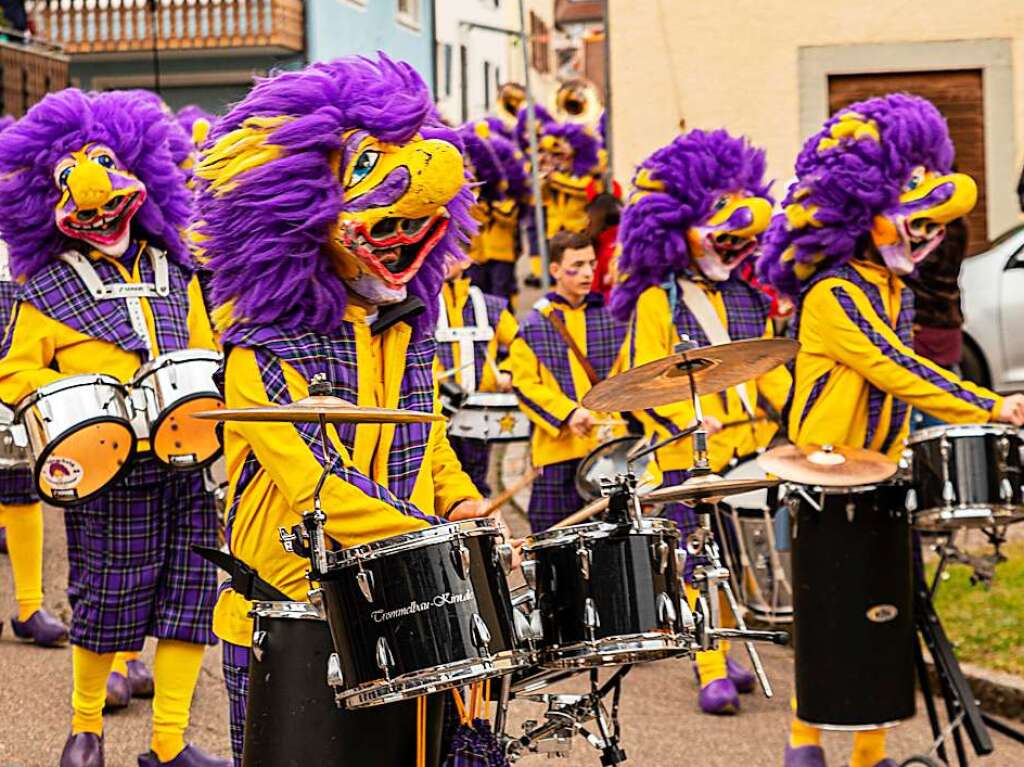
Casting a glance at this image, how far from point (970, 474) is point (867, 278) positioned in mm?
866

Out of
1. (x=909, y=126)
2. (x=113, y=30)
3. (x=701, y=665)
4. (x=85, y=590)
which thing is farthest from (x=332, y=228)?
(x=113, y=30)

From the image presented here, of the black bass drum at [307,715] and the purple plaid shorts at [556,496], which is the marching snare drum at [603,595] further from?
the purple plaid shorts at [556,496]

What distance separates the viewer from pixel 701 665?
23.2 feet

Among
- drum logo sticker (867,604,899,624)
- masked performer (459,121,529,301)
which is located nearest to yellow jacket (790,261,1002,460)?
drum logo sticker (867,604,899,624)

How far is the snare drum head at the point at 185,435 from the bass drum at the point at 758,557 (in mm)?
1991

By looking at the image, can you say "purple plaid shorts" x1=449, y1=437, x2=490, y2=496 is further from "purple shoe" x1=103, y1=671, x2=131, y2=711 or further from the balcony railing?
the balcony railing

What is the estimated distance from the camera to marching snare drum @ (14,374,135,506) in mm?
5461

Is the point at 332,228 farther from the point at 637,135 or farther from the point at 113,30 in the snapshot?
the point at 113,30

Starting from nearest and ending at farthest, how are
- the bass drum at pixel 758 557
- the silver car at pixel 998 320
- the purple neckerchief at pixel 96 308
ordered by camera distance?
the purple neckerchief at pixel 96 308 < the bass drum at pixel 758 557 < the silver car at pixel 998 320

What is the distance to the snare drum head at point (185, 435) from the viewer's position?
5.62 metres

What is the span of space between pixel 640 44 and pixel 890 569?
8719mm

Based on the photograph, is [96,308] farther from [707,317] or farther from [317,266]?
[707,317]

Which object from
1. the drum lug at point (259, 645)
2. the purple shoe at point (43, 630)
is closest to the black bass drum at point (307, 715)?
the drum lug at point (259, 645)

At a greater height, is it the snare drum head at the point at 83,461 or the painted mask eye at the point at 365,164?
the painted mask eye at the point at 365,164
